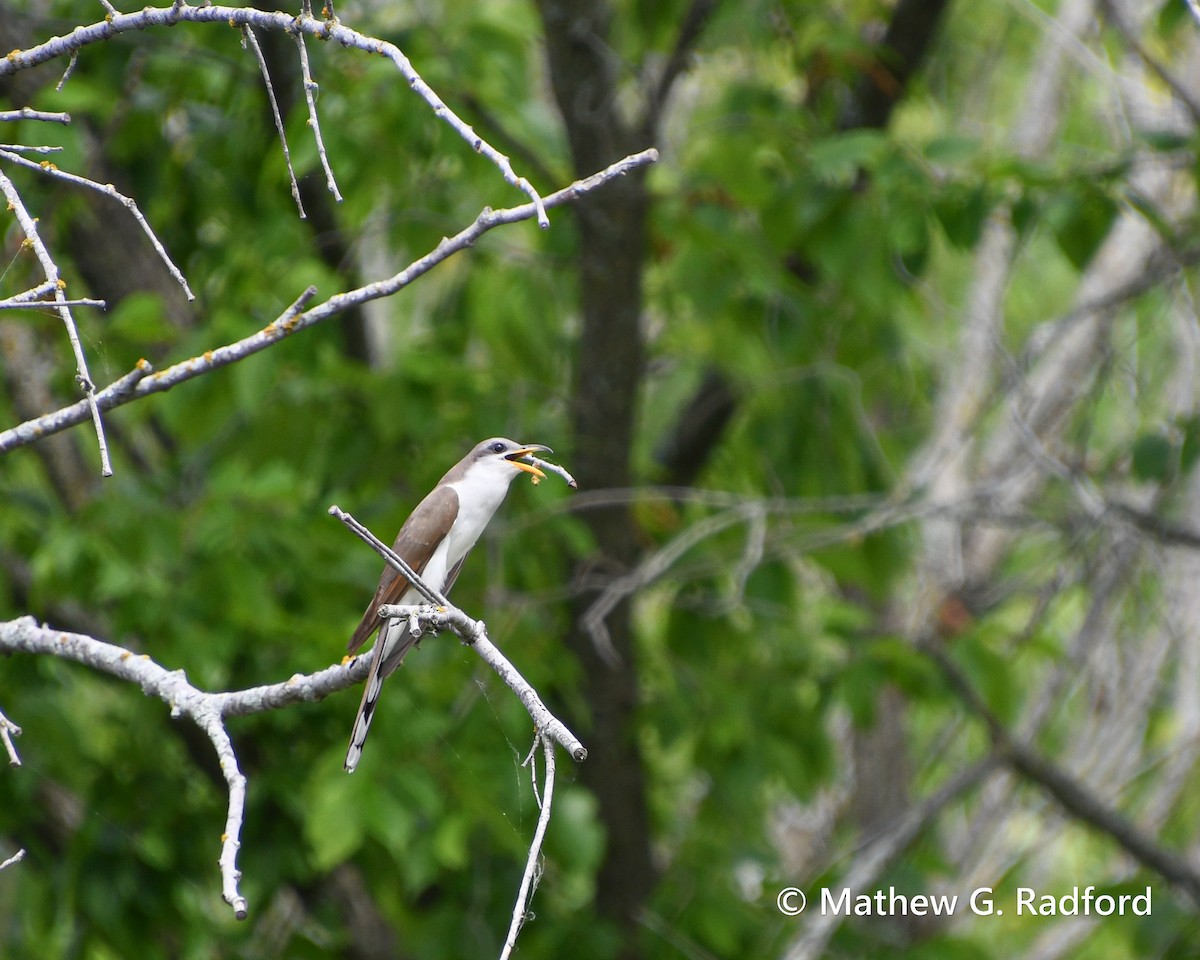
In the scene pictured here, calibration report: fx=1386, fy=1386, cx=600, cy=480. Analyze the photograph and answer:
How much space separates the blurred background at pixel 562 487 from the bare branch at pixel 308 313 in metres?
1.97

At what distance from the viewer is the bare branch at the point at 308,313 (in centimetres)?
208

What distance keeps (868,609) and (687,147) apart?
286 centimetres

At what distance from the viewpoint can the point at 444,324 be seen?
5.80 meters

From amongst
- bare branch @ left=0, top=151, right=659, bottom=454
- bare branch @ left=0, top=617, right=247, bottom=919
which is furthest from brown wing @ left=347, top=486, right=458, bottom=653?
bare branch @ left=0, top=151, right=659, bottom=454

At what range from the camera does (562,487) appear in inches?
202

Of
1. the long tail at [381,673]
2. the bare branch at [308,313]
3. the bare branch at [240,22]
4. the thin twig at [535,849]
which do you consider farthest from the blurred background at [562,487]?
the thin twig at [535,849]

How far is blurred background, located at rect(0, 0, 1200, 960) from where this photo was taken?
4797mm

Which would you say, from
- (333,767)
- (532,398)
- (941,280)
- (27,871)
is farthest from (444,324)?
(941,280)

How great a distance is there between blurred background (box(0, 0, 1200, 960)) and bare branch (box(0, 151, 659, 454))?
1969mm

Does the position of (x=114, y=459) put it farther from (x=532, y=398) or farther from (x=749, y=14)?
(x=749, y=14)

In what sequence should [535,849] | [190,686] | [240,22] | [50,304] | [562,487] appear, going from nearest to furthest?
[535,849] < [50,304] < [240,22] < [190,686] < [562,487]

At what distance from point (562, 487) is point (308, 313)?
112 inches

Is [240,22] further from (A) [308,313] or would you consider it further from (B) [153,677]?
(B) [153,677]

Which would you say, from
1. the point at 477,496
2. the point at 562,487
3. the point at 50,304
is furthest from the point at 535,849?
the point at 562,487
